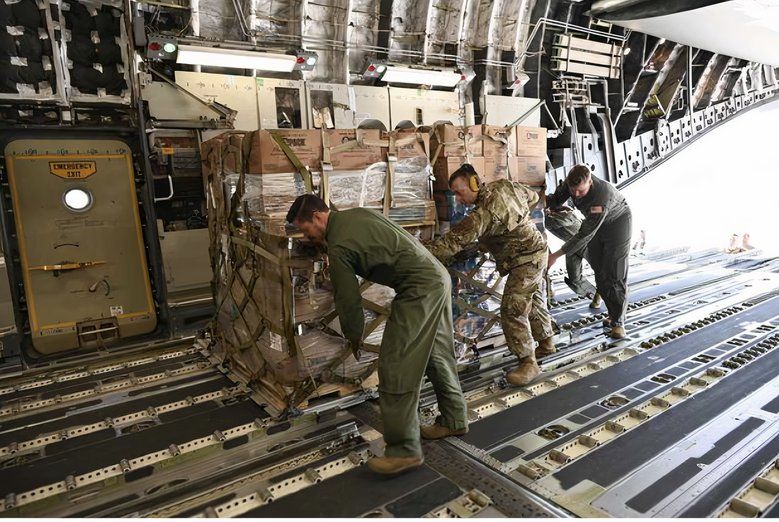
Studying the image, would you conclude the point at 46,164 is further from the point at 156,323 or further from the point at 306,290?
the point at 306,290

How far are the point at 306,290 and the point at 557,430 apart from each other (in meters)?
1.99

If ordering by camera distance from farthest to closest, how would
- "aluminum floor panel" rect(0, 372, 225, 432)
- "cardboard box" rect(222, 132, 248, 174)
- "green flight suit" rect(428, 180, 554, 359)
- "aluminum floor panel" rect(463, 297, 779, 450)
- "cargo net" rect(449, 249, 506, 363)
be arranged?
1. "cargo net" rect(449, 249, 506, 363)
2. "green flight suit" rect(428, 180, 554, 359)
3. "aluminum floor panel" rect(0, 372, 225, 432)
4. "cardboard box" rect(222, 132, 248, 174)
5. "aluminum floor panel" rect(463, 297, 779, 450)

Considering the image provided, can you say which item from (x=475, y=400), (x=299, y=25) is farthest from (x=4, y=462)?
(x=299, y=25)

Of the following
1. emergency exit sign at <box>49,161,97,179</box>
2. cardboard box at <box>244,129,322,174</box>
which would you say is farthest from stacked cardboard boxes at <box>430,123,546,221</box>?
emergency exit sign at <box>49,161,97,179</box>

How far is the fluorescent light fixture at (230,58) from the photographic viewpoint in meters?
5.49

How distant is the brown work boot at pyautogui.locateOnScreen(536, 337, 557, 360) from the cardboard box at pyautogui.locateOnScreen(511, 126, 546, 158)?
179cm

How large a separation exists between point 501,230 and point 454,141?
2.94 feet

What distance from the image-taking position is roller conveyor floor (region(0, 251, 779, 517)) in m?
2.69

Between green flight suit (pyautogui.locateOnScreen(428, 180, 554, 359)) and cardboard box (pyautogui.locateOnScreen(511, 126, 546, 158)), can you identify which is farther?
cardboard box (pyautogui.locateOnScreen(511, 126, 546, 158))

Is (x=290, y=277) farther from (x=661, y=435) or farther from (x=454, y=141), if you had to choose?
(x=661, y=435)

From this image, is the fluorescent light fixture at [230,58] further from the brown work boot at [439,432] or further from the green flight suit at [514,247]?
the brown work boot at [439,432]

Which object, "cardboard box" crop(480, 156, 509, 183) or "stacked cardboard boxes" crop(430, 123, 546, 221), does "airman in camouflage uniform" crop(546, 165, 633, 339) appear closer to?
"stacked cardboard boxes" crop(430, 123, 546, 221)

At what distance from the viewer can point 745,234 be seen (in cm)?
1050

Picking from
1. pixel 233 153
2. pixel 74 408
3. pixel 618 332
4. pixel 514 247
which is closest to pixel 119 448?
pixel 74 408
